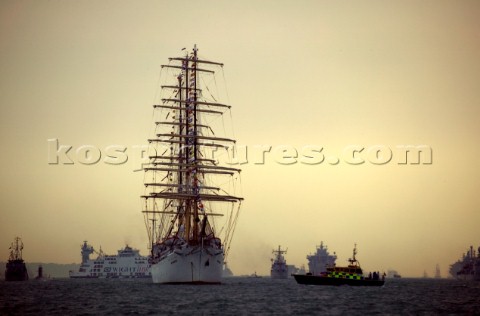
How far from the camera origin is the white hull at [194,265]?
4606 inches

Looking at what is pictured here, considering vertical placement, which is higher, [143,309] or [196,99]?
[196,99]

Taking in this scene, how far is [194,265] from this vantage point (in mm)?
117062

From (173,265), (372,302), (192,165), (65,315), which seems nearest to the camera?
(65,315)

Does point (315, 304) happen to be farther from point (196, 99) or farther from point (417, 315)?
point (196, 99)

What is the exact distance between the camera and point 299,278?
140875 mm

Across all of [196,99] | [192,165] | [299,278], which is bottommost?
[299,278]

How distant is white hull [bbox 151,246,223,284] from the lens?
117m

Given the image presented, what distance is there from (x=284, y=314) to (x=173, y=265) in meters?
54.8

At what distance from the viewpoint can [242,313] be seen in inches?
2630

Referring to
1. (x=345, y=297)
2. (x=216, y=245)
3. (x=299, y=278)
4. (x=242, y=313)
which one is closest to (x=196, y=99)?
(x=216, y=245)

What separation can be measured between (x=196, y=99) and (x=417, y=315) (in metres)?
73.1

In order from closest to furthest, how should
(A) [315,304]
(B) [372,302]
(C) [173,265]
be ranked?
(A) [315,304], (B) [372,302], (C) [173,265]

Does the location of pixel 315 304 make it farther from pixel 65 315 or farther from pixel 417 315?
pixel 65 315

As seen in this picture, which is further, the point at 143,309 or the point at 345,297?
the point at 345,297
